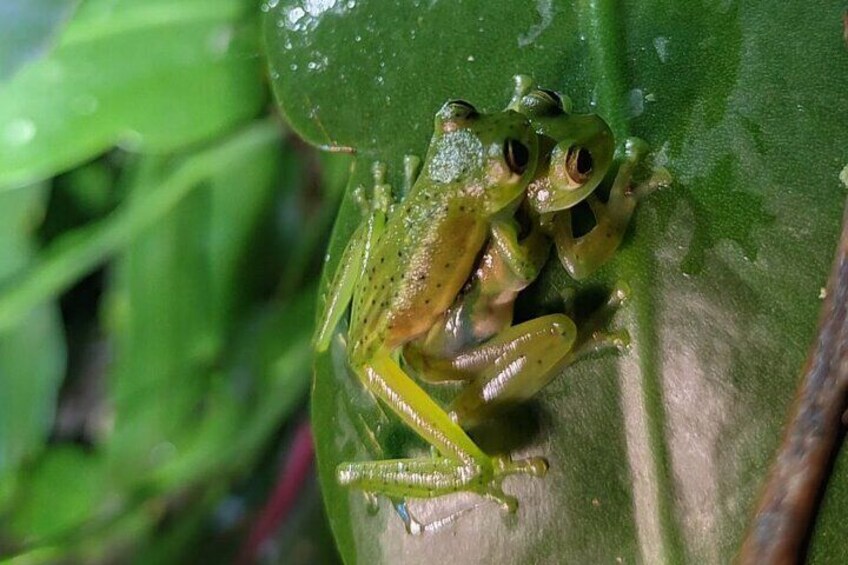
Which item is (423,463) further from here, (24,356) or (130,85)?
(24,356)

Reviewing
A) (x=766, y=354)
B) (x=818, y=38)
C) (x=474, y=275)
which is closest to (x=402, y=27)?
(x=474, y=275)

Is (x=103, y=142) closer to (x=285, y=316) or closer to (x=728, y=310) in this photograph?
(x=285, y=316)

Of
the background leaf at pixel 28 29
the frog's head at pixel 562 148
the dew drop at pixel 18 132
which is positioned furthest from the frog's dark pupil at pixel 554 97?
the dew drop at pixel 18 132

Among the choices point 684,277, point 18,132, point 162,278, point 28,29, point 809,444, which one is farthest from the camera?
point 162,278

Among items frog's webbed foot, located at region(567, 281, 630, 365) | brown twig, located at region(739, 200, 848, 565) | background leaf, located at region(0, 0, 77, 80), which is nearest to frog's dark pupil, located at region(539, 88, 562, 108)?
frog's webbed foot, located at region(567, 281, 630, 365)

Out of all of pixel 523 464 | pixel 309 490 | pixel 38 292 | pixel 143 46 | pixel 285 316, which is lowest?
pixel 309 490

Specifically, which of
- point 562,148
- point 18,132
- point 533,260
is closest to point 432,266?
point 533,260

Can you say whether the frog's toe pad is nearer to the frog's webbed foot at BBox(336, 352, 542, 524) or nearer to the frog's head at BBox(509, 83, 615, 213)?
the frog's webbed foot at BBox(336, 352, 542, 524)
